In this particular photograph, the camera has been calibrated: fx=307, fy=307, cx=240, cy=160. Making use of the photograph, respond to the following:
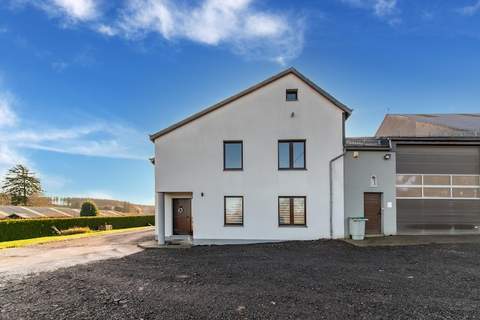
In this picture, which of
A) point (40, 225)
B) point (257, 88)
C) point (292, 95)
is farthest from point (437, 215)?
point (40, 225)

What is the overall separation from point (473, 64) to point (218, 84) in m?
15.2

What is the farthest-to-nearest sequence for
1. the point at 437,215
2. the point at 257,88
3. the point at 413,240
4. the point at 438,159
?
the point at 438,159
the point at 437,215
the point at 257,88
the point at 413,240

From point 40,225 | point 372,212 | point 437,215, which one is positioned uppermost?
point 372,212

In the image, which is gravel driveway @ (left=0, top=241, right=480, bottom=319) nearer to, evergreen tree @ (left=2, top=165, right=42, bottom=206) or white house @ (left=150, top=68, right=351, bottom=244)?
white house @ (left=150, top=68, right=351, bottom=244)

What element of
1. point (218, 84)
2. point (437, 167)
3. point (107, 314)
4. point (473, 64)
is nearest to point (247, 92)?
point (218, 84)

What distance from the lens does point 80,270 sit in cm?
862

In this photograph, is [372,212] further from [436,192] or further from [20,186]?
[20,186]

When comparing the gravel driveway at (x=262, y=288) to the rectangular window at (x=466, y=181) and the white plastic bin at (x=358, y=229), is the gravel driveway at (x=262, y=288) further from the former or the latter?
the rectangular window at (x=466, y=181)

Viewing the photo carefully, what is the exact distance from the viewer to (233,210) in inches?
533

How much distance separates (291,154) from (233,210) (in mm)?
3567

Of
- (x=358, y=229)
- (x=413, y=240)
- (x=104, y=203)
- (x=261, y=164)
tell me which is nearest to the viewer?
(x=413, y=240)

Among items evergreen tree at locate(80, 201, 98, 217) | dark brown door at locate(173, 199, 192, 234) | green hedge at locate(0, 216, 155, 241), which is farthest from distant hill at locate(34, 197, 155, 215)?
dark brown door at locate(173, 199, 192, 234)

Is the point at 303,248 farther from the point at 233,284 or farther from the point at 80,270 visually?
the point at 80,270

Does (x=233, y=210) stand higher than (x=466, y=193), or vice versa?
(x=466, y=193)
